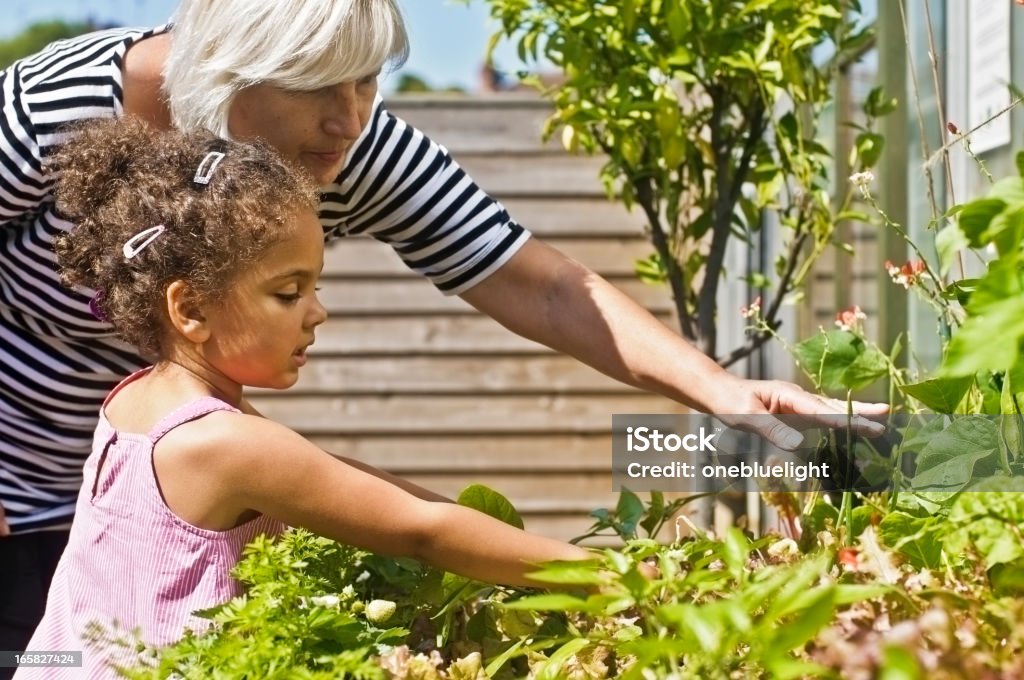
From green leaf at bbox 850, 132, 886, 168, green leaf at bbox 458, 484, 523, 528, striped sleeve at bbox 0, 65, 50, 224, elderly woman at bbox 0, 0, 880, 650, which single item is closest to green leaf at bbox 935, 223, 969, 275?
elderly woman at bbox 0, 0, 880, 650

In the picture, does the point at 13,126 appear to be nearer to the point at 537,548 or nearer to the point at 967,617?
the point at 537,548

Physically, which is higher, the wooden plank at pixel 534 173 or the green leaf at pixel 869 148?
the wooden plank at pixel 534 173

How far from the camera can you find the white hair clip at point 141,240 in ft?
3.85

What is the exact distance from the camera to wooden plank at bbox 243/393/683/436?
449cm

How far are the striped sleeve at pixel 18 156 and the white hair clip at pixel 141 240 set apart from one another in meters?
0.30

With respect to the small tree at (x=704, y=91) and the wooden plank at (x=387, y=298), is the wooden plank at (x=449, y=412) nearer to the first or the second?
the wooden plank at (x=387, y=298)

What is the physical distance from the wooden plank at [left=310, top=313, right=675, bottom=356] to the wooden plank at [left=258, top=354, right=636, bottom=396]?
0.12 feet

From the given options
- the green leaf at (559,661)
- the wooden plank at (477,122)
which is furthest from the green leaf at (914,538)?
the wooden plank at (477,122)

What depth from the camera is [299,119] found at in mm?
1358

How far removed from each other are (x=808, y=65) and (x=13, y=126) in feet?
4.43

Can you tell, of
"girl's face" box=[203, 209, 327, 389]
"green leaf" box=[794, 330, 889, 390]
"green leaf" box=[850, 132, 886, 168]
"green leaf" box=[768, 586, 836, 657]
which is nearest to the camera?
"green leaf" box=[768, 586, 836, 657]

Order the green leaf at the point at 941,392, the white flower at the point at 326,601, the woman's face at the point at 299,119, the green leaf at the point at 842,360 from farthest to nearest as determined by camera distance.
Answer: the woman's face at the point at 299,119
the green leaf at the point at 842,360
the green leaf at the point at 941,392
the white flower at the point at 326,601

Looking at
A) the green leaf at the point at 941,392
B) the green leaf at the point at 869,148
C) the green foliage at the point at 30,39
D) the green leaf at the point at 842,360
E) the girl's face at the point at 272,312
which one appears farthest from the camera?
the green foliage at the point at 30,39
